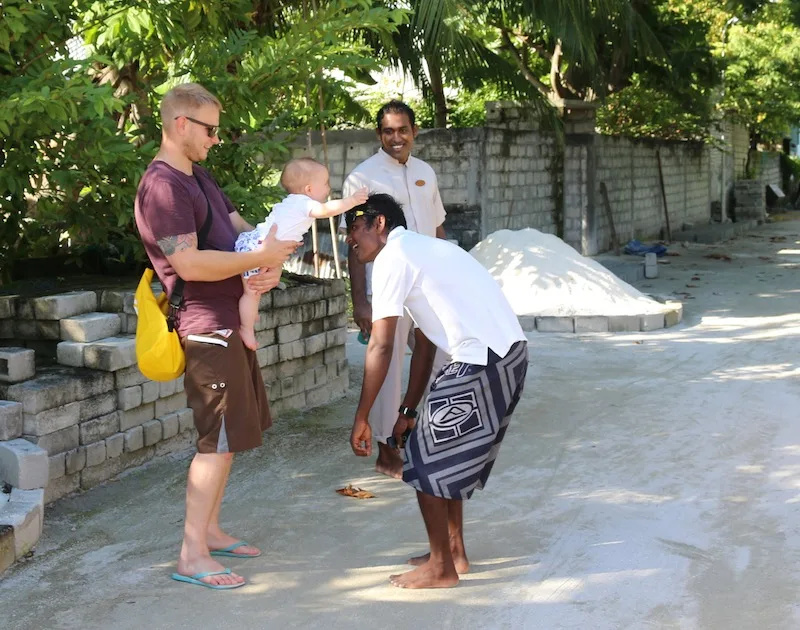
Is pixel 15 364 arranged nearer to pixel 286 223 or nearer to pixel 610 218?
pixel 286 223

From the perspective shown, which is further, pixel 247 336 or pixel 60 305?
pixel 60 305

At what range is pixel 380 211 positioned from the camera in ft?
13.1

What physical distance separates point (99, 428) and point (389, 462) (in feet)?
4.76

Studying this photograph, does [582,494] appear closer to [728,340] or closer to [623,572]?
[623,572]

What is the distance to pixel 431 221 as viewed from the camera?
570cm

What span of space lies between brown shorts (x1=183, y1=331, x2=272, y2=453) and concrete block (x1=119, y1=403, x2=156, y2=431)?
1.52 metres

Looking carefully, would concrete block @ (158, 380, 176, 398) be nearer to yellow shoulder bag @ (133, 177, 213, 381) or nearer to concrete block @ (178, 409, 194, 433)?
concrete block @ (178, 409, 194, 433)

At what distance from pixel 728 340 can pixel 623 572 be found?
5612 millimetres

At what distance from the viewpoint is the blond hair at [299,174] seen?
3.99m

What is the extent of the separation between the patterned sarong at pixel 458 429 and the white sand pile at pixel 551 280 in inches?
255

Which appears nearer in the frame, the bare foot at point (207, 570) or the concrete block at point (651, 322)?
the bare foot at point (207, 570)

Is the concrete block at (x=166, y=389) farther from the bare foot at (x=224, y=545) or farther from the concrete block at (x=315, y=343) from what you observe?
the bare foot at (x=224, y=545)

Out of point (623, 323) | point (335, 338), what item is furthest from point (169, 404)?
point (623, 323)

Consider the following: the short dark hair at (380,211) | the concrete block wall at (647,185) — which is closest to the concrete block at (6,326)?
the short dark hair at (380,211)
